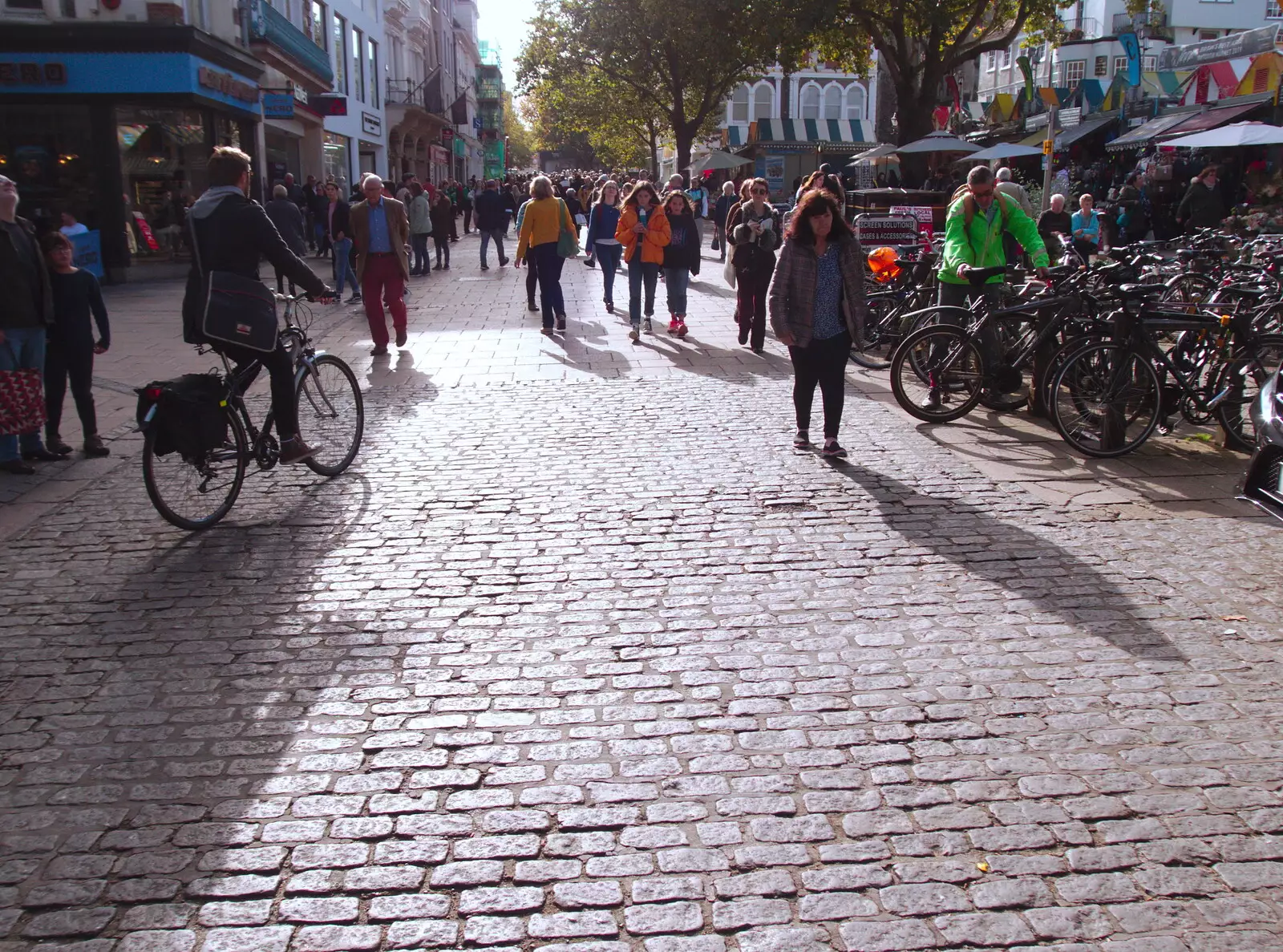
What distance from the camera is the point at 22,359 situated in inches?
299

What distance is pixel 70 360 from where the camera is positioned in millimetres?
7934

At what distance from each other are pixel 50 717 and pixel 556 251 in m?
10.6

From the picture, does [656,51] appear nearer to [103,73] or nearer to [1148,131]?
[1148,131]

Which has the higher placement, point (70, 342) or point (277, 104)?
point (277, 104)

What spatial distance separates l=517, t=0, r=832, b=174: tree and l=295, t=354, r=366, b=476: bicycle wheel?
84.2 feet

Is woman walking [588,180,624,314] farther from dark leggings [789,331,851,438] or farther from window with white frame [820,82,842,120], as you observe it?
window with white frame [820,82,842,120]

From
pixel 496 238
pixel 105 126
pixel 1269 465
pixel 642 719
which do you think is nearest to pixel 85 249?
pixel 105 126

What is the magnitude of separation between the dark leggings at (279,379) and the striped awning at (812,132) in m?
51.4

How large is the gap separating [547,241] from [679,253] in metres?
1.67

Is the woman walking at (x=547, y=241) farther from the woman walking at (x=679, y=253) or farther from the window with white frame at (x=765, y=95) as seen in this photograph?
the window with white frame at (x=765, y=95)

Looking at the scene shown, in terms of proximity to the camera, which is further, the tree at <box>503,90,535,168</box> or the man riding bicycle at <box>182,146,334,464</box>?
the tree at <box>503,90,535,168</box>

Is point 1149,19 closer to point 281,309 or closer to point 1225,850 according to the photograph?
point 281,309

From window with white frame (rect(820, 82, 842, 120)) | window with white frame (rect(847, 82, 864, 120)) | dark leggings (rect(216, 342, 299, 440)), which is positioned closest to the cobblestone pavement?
dark leggings (rect(216, 342, 299, 440))

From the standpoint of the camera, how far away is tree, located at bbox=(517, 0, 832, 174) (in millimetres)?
36969
